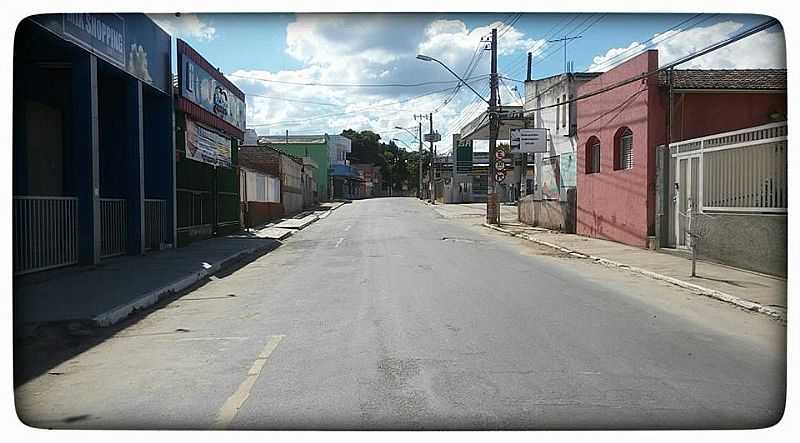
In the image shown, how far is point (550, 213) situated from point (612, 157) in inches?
310

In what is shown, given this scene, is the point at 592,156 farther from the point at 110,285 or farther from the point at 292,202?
the point at 292,202

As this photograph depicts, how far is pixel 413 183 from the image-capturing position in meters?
119

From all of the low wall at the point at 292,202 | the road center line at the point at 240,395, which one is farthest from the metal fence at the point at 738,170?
the low wall at the point at 292,202

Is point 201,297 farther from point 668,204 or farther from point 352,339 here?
point 668,204

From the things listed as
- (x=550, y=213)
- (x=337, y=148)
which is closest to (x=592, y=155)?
(x=550, y=213)

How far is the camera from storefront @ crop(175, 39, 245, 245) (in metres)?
20.3

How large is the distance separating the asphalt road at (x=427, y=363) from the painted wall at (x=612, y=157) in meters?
7.00

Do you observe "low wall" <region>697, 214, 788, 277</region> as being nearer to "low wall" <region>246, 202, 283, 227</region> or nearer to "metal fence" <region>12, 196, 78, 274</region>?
"metal fence" <region>12, 196, 78, 274</region>

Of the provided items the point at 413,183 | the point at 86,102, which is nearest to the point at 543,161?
the point at 86,102

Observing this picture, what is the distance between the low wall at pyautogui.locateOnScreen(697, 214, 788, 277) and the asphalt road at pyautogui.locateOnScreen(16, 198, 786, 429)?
2.24 meters

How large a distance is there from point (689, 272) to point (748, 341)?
596cm

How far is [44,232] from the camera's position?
12953 millimetres

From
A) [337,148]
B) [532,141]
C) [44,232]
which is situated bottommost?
[44,232]

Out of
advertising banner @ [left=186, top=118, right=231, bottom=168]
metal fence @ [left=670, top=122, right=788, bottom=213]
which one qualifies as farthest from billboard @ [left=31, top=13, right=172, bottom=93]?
metal fence @ [left=670, top=122, right=788, bottom=213]
